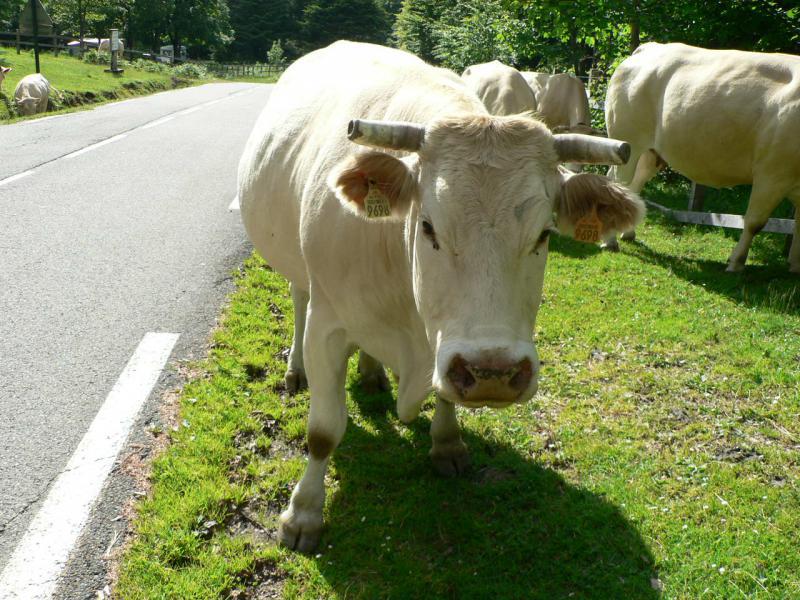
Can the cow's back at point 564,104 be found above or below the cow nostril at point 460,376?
above

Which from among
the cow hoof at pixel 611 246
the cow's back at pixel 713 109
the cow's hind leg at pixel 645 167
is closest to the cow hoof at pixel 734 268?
the cow's back at pixel 713 109

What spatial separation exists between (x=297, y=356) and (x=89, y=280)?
2.60 metres

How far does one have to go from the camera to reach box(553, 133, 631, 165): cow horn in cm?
282

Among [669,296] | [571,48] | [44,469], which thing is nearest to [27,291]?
[44,469]

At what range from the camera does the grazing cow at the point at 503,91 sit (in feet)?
30.7

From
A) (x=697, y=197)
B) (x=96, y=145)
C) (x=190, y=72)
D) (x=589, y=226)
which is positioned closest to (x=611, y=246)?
(x=697, y=197)

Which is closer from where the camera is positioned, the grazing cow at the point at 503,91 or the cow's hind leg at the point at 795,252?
the cow's hind leg at the point at 795,252

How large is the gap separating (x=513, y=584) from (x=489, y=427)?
1.40 meters

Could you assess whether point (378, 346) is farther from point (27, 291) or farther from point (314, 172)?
point (27, 291)

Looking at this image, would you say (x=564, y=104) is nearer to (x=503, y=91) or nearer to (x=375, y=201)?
(x=503, y=91)

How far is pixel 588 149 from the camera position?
2879 mm

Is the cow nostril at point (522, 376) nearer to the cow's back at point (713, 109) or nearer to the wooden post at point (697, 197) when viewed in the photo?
the cow's back at point (713, 109)

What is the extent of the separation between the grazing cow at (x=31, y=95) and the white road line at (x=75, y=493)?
709 inches

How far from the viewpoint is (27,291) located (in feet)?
20.1
